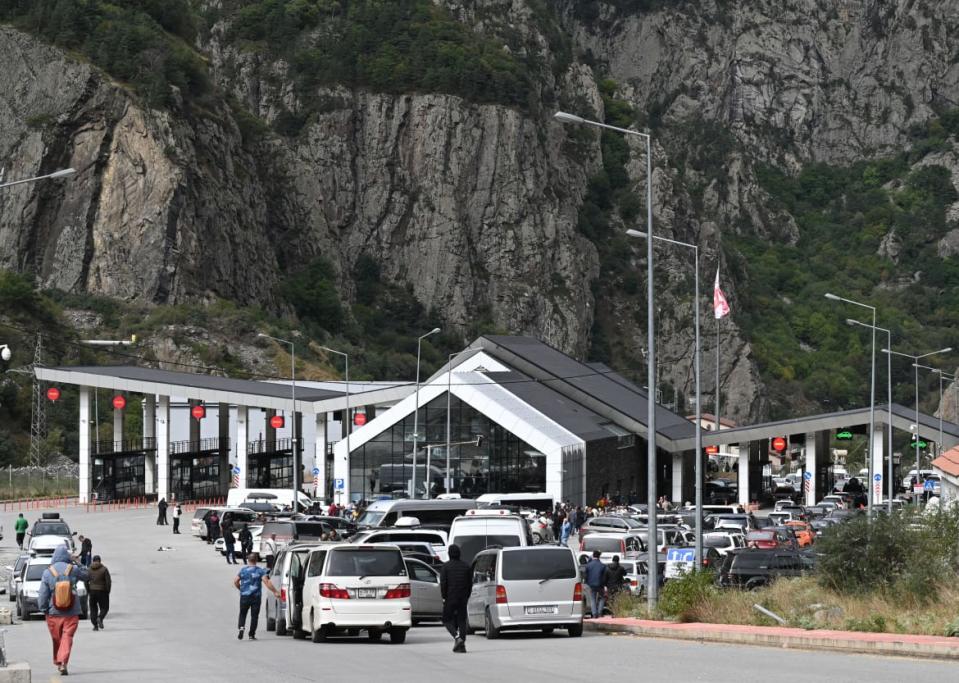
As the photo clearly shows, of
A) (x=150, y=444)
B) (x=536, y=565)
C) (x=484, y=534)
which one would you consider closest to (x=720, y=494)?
(x=150, y=444)

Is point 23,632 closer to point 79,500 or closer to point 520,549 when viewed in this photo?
point 520,549

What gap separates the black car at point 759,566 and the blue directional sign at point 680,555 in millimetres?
3974

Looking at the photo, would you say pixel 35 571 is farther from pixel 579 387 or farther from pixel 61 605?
Answer: pixel 579 387

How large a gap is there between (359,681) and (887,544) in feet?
38.3

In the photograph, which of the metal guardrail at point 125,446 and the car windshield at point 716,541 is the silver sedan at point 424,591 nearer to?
the car windshield at point 716,541

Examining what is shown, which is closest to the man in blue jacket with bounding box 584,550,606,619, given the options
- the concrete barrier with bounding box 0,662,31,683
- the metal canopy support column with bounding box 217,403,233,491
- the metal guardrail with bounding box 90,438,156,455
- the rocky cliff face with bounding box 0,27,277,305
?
the concrete barrier with bounding box 0,662,31,683

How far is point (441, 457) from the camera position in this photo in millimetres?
73438

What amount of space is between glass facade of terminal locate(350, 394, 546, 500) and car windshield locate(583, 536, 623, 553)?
31614mm

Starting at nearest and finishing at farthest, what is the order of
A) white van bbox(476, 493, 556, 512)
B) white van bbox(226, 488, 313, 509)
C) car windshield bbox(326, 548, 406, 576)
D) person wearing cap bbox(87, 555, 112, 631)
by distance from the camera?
car windshield bbox(326, 548, 406, 576), person wearing cap bbox(87, 555, 112, 631), white van bbox(476, 493, 556, 512), white van bbox(226, 488, 313, 509)

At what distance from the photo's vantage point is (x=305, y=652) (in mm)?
24484

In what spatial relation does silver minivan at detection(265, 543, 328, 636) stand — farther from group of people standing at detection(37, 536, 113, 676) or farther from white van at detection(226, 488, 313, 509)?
white van at detection(226, 488, 313, 509)

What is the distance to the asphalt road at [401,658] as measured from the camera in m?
19.7

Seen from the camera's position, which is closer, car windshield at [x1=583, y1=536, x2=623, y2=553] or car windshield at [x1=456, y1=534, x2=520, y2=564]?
car windshield at [x1=456, y1=534, x2=520, y2=564]

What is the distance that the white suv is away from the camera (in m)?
25.7
